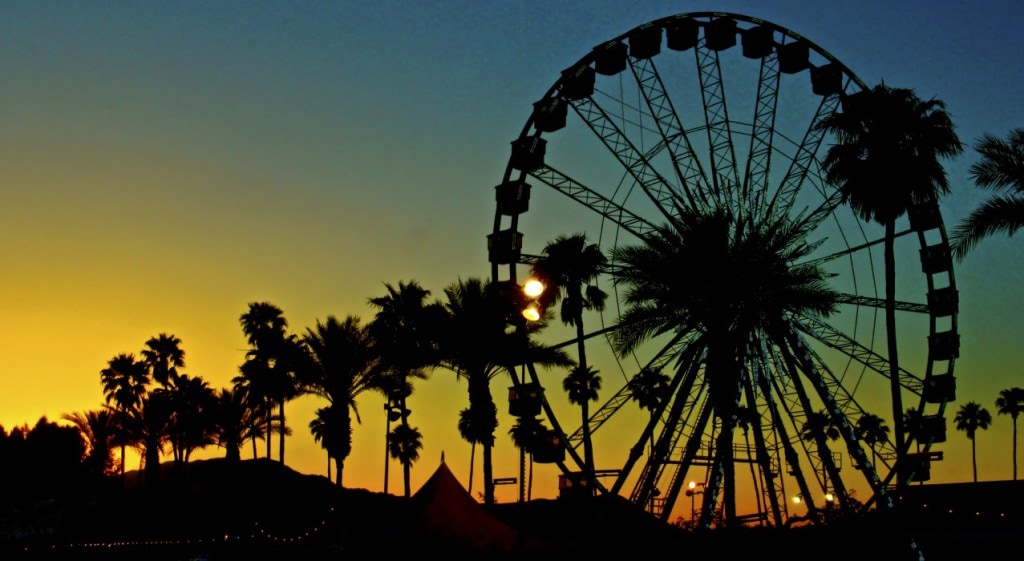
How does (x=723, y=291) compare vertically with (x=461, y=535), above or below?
above

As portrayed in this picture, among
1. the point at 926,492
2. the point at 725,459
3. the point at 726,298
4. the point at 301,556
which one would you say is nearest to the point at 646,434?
the point at 725,459

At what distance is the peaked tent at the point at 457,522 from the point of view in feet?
94.7

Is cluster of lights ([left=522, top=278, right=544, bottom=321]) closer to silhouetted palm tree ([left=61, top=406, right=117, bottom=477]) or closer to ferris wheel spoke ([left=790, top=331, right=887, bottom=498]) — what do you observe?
ferris wheel spoke ([left=790, top=331, right=887, bottom=498])

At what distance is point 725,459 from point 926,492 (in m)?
36.9

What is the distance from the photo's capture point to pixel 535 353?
38.2 meters

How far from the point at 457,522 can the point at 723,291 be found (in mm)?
10030

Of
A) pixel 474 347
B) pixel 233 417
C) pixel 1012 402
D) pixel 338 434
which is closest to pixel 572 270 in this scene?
pixel 474 347

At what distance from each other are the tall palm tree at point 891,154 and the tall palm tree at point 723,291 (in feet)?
7.34

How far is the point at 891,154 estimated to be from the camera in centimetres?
3105

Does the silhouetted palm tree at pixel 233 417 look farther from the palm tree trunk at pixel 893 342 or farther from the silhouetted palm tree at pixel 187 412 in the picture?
the palm tree trunk at pixel 893 342

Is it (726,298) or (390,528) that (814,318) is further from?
(390,528)

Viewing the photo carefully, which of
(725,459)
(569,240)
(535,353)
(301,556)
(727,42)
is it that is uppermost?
(727,42)

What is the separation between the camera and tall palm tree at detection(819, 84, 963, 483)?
30891 mm

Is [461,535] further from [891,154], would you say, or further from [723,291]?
[891,154]
